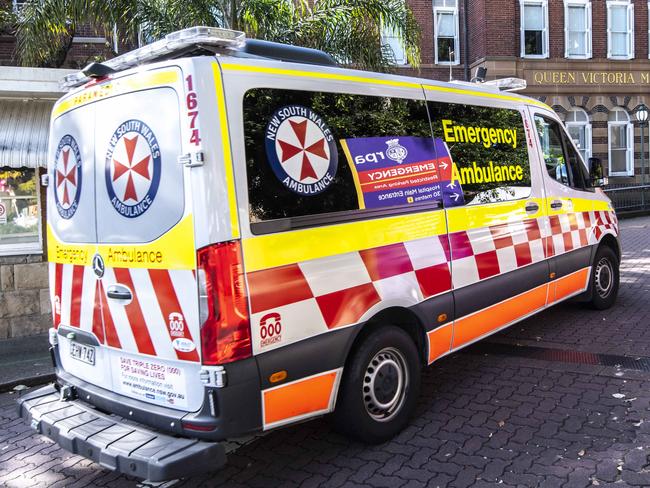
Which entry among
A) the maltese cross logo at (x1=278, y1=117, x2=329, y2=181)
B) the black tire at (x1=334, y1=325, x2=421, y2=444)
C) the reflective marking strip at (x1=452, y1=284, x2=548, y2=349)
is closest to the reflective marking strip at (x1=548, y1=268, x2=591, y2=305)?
the reflective marking strip at (x1=452, y1=284, x2=548, y2=349)

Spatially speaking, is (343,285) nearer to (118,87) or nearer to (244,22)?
(118,87)

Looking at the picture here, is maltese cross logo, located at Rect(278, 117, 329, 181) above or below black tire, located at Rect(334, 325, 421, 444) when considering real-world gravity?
above

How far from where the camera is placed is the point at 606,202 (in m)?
6.72

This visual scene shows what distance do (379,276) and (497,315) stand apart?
1.65 meters

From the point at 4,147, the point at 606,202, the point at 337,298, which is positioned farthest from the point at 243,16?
the point at 337,298

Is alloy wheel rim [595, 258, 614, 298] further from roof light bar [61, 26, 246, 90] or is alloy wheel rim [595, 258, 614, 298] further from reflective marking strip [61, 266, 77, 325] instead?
reflective marking strip [61, 266, 77, 325]

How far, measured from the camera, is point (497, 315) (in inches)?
189

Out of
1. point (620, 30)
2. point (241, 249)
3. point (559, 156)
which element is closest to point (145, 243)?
point (241, 249)

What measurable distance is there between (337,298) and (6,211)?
536 cm

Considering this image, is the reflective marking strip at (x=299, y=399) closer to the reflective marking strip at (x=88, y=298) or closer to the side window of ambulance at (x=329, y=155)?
the side window of ambulance at (x=329, y=155)

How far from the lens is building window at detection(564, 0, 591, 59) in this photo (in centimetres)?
2220

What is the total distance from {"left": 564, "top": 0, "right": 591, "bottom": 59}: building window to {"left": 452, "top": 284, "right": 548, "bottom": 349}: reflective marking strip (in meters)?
19.8

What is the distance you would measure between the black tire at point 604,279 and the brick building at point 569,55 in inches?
609

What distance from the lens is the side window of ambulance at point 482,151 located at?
4.30m
